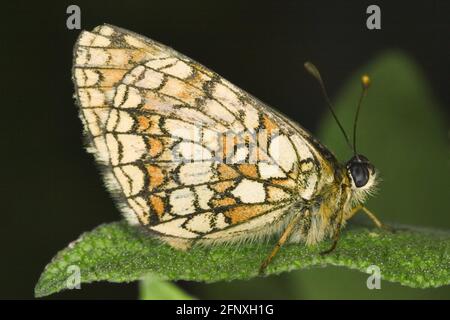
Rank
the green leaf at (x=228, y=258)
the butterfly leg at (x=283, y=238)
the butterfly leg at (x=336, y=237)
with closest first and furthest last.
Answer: the green leaf at (x=228, y=258) < the butterfly leg at (x=336, y=237) < the butterfly leg at (x=283, y=238)

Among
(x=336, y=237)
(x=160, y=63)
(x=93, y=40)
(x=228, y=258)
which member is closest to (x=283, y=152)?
(x=336, y=237)

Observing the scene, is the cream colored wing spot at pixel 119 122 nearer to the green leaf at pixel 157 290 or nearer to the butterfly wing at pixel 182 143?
the butterfly wing at pixel 182 143

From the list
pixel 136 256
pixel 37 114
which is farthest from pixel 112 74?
pixel 37 114

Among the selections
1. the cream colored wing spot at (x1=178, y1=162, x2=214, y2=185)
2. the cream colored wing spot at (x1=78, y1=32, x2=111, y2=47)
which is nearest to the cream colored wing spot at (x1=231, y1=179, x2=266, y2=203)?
the cream colored wing spot at (x1=178, y1=162, x2=214, y2=185)

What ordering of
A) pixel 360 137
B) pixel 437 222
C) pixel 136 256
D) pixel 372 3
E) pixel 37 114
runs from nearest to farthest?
pixel 136 256 < pixel 437 222 < pixel 360 137 < pixel 37 114 < pixel 372 3

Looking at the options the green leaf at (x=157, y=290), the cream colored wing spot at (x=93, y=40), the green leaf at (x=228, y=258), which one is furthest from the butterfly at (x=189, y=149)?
the green leaf at (x=157, y=290)

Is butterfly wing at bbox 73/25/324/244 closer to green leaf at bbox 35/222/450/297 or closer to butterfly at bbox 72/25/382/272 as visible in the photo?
butterfly at bbox 72/25/382/272

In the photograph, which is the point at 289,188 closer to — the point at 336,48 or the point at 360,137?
the point at 360,137
